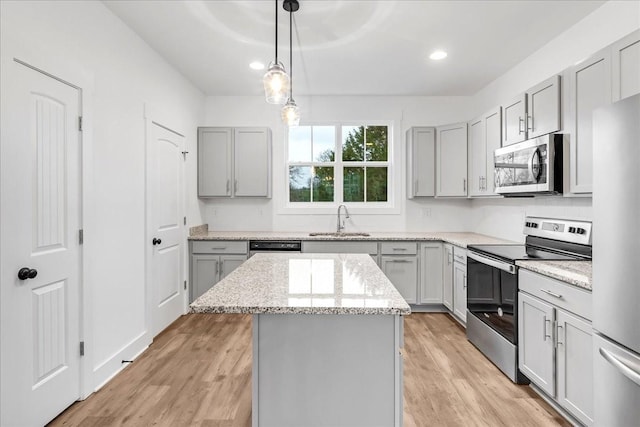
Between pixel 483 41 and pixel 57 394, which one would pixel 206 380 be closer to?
pixel 57 394

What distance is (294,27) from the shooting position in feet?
9.02

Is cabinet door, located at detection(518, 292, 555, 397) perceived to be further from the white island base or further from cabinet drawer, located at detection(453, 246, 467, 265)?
the white island base

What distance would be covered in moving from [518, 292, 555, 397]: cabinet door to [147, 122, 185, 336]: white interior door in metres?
3.01

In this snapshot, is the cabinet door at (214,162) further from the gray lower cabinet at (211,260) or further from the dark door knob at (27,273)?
the dark door knob at (27,273)

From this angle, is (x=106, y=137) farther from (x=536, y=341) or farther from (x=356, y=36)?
(x=536, y=341)

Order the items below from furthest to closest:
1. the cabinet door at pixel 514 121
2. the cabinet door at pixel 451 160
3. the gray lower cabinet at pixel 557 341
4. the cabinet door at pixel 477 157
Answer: the cabinet door at pixel 451 160
the cabinet door at pixel 477 157
the cabinet door at pixel 514 121
the gray lower cabinet at pixel 557 341

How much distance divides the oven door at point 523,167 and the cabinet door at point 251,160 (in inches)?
101

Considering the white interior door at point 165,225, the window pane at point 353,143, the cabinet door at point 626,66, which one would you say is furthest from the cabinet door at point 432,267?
the white interior door at point 165,225

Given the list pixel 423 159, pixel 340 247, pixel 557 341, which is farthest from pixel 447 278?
pixel 557 341

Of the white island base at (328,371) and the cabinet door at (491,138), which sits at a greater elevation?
the cabinet door at (491,138)

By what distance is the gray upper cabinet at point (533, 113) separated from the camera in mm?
2447

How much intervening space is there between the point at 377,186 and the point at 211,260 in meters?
2.33

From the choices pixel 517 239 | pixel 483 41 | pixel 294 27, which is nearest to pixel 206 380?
pixel 294 27

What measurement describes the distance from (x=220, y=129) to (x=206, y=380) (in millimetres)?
2887
